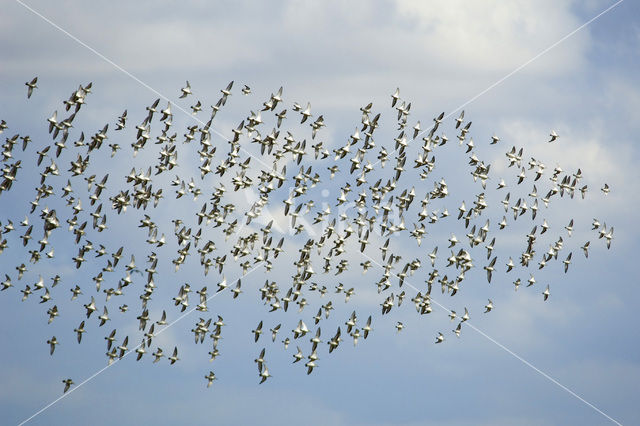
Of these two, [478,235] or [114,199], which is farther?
[478,235]

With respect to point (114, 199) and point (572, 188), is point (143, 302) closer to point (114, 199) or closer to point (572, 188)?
point (114, 199)

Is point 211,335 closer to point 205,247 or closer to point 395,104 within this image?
point 205,247

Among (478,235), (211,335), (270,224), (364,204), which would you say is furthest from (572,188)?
(211,335)

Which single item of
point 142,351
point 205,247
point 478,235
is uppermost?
point 478,235

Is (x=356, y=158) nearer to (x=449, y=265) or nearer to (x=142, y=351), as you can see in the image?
(x=449, y=265)

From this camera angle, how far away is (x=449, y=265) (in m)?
119

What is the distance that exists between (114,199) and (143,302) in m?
9.14

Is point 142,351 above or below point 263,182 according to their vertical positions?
below

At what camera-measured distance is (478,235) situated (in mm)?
120562

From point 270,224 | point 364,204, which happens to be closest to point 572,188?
point 364,204

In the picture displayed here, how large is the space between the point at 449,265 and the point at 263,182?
18.6 meters

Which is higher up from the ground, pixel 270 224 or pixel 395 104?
pixel 395 104

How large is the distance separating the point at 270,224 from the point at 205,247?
5987 millimetres

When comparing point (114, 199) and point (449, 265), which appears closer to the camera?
point (114, 199)
